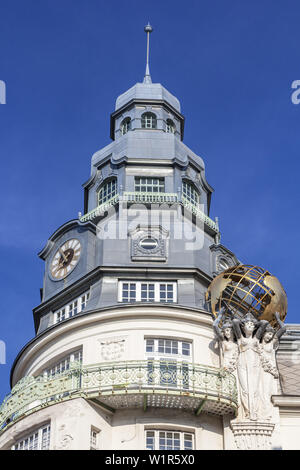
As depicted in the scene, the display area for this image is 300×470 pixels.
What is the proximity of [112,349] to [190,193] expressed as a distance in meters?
13.0

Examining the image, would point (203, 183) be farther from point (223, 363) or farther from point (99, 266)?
point (223, 363)

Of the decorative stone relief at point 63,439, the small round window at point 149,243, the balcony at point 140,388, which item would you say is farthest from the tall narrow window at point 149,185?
the decorative stone relief at point 63,439

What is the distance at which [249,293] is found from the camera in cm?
4178

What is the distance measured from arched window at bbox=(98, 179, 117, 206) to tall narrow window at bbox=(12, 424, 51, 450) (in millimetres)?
15523

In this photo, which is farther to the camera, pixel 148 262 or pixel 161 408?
pixel 148 262

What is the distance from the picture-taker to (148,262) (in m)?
43.5

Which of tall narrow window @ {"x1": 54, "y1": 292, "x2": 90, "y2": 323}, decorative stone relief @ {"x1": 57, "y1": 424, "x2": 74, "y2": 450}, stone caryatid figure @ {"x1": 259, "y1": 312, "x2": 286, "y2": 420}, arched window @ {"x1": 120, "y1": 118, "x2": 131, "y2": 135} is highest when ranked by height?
arched window @ {"x1": 120, "y1": 118, "x2": 131, "y2": 135}

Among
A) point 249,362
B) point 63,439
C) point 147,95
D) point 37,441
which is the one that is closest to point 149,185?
point 147,95

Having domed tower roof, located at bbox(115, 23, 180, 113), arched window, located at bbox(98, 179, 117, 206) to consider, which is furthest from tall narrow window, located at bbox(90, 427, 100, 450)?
domed tower roof, located at bbox(115, 23, 180, 113)

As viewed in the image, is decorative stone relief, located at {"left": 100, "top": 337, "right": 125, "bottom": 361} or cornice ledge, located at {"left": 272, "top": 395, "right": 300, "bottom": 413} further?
decorative stone relief, located at {"left": 100, "top": 337, "right": 125, "bottom": 361}

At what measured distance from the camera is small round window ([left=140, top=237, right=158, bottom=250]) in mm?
44281

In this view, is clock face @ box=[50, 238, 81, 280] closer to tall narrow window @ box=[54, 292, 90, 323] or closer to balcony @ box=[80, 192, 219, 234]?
tall narrow window @ box=[54, 292, 90, 323]

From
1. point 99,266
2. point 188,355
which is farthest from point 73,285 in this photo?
point 188,355
